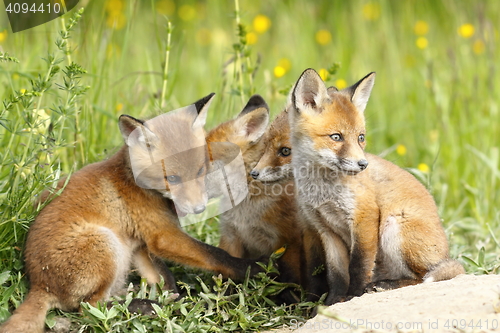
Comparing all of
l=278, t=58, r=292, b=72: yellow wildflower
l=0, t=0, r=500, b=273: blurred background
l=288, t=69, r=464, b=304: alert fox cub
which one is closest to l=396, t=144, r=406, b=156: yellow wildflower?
l=0, t=0, r=500, b=273: blurred background

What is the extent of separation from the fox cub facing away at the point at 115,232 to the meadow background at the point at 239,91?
7.5 inches

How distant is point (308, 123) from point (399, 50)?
18.7 ft

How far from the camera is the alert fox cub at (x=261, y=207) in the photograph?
15.3 feet

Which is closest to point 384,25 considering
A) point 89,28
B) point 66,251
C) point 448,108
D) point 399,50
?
point 399,50

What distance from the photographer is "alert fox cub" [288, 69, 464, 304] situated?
405 centimetres

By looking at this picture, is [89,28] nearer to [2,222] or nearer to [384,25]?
[2,222]

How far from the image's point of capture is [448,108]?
7551mm

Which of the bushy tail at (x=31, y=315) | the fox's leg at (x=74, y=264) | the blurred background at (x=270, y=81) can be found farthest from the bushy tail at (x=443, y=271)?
the bushy tail at (x=31, y=315)

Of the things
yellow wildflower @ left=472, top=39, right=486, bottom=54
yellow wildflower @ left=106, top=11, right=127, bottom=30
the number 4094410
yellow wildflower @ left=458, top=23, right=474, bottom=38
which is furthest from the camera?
yellow wildflower @ left=472, top=39, right=486, bottom=54

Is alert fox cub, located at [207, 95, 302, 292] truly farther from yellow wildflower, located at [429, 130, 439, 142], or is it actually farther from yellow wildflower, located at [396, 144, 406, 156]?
yellow wildflower, located at [429, 130, 439, 142]

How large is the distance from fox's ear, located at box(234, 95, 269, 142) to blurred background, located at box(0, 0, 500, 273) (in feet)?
3.23

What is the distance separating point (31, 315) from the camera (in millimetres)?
3693

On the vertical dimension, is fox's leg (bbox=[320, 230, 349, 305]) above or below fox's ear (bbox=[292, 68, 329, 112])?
below

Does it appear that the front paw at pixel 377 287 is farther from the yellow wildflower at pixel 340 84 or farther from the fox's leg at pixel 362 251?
the yellow wildflower at pixel 340 84
